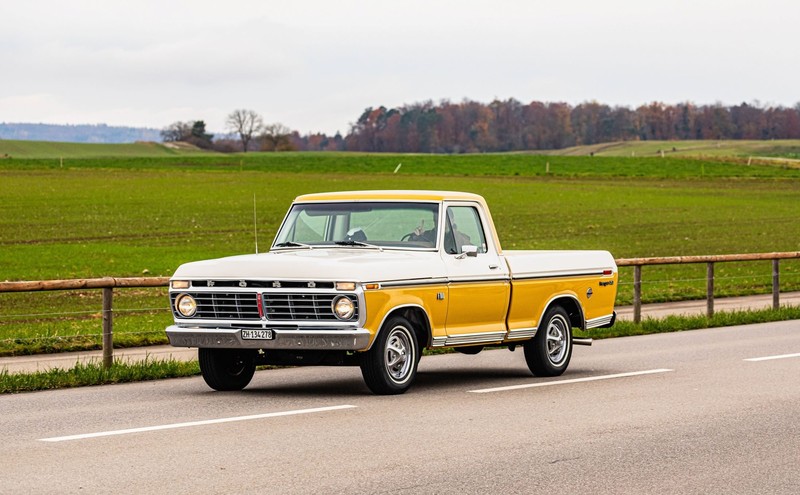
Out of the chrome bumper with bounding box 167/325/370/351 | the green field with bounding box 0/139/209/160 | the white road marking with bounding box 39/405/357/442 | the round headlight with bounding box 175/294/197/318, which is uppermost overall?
the green field with bounding box 0/139/209/160

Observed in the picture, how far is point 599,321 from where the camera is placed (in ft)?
49.3

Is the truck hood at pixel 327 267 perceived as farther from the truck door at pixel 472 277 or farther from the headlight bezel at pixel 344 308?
the truck door at pixel 472 277

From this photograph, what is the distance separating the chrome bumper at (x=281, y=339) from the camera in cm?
1149

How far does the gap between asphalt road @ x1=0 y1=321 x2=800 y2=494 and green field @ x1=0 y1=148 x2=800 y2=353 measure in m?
4.10

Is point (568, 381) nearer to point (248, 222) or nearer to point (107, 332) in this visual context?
point (107, 332)

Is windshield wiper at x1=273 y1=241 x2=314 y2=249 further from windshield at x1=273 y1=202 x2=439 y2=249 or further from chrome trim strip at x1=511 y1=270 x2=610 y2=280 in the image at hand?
Answer: chrome trim strip at x1=511 y1=270 x2=610 y2=280

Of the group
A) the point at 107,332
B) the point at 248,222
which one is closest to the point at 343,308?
the point at 107,332

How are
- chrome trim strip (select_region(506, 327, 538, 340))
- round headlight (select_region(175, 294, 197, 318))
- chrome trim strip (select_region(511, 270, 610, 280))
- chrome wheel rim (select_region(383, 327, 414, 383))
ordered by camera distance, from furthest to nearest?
chrome trim strip (select_region(511, 270, 610, 280))
chrome trim strip (select_region(506, 327, 538, 340))
round headlight (select_region(175, 294, 197, 318))
chrome wheel rim (select_region(383, 327, 414, 383))

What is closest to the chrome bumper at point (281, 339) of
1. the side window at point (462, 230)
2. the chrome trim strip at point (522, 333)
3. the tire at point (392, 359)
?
the tire at point (392, 359)

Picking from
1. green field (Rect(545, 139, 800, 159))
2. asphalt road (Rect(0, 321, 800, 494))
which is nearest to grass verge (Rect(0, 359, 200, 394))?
asphalt road (Rect(0, 321, 800, 494))

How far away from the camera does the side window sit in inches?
520

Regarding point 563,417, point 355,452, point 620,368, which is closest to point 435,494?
point 355,452

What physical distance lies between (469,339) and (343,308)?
1888 mm

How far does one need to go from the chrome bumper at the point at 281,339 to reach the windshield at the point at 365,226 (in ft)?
5.29
